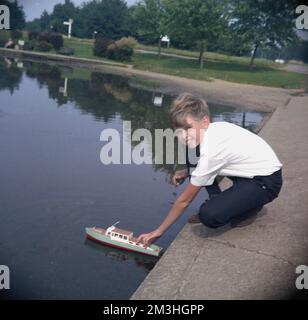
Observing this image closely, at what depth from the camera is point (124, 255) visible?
457 centimetres

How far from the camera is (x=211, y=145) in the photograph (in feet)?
11.7

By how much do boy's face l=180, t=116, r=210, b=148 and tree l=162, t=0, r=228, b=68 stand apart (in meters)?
34.3

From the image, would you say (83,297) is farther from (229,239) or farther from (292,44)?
(292,44)

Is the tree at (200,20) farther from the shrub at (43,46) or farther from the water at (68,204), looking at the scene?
the water at (68,204)

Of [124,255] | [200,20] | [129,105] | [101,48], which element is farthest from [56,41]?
[124,255]

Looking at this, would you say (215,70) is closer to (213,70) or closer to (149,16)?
(213,70)

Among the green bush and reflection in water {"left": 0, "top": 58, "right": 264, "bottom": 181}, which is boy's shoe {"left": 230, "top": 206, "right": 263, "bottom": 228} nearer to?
reflection in water {"left": 0, "top": 58, "right": 264, "bottom": 181}

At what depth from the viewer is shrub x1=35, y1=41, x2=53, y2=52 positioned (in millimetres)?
40531

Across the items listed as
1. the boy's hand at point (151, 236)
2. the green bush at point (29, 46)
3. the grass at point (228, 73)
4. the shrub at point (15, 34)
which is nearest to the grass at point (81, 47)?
the green bush at point (29, 46)

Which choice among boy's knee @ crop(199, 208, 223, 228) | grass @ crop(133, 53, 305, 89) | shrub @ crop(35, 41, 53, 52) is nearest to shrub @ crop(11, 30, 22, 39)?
shrub @ crop(35, 41, 53, 52)

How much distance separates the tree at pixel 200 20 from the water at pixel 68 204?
27873 mm

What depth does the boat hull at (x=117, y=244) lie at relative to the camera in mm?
4484
